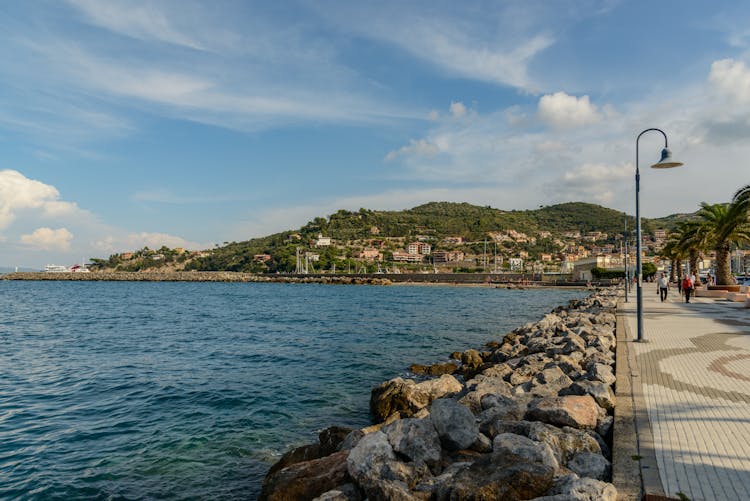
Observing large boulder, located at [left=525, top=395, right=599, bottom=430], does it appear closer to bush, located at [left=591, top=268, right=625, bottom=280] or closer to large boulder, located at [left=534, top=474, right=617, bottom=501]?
large boulder, located at [left=534, top=474, right=617, bottom=501]

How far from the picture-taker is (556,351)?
11.8 metres

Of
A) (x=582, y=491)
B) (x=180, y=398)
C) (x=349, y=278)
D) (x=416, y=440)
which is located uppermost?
(x=582, y=491)

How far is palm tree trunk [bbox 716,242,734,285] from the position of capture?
29.1m

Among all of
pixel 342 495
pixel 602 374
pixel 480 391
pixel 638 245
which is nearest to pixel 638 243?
pixel 638 245

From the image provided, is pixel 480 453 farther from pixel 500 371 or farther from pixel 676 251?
pixel 676 251

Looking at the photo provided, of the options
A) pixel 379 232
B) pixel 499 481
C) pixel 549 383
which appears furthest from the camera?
pixel 379 232

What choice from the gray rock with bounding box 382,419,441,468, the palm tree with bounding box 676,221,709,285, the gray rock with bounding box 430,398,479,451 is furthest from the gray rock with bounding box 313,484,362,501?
the palm tree with bounding box 676,221,709,285

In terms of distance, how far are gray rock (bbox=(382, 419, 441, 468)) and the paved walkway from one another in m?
2.09

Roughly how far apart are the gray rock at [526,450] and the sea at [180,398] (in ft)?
12.9

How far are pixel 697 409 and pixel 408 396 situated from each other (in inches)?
185

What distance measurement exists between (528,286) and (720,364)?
7345 centimetres

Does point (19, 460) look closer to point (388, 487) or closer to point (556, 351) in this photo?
point (388, 487)

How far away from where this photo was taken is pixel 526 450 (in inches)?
180

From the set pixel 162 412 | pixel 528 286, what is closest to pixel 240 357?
pixel 162 412
